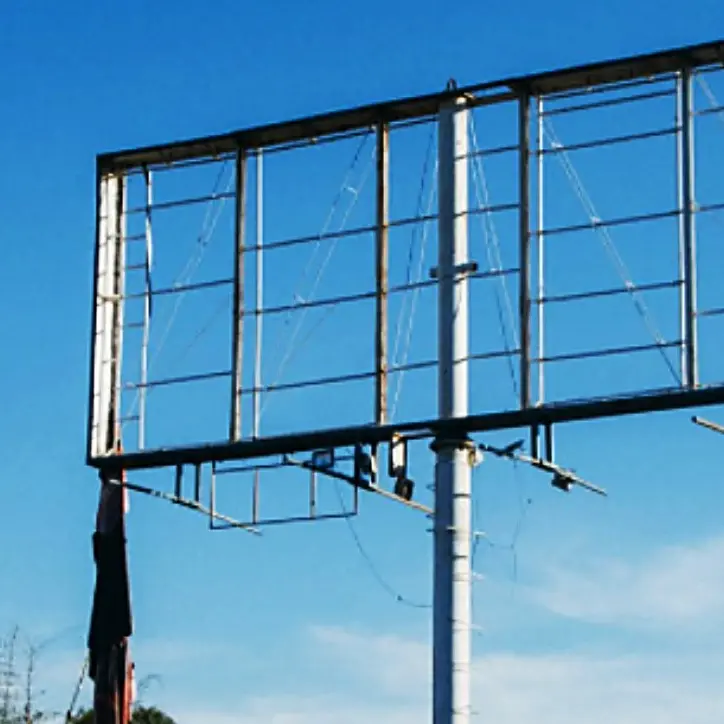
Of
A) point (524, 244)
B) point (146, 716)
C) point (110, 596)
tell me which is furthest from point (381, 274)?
point (146, 716)

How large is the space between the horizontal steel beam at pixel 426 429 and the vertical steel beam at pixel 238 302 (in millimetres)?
389

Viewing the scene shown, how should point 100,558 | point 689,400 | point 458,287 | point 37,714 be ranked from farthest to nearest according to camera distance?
point 37,714
point 100,558
point 458,287
point 689,400

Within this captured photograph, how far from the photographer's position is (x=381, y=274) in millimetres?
27969

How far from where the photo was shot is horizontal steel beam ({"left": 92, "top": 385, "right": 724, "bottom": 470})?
25469 mm

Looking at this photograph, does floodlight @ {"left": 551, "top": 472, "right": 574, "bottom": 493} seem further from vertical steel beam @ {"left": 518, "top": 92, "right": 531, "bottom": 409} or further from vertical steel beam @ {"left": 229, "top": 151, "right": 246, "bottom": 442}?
vertical steel beam @ {"left": 229, "top": 151, "right": 246, "bottom": 442}

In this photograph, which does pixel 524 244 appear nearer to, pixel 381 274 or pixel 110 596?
pixel 381 274

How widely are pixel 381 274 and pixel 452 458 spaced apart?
8.46 ft

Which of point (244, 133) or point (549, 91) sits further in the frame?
point (244, 133)

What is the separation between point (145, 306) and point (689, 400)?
25.4 ft

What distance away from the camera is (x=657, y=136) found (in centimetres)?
2631

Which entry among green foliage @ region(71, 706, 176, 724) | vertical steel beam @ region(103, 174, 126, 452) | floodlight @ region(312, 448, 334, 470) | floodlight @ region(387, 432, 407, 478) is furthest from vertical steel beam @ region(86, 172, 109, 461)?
green foliage @ region(71, 706, 176, 724)

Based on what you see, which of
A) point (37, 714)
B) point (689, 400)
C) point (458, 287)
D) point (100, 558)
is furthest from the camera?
point (37, 714)

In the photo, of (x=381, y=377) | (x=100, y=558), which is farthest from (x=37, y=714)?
(x=381, y=377)

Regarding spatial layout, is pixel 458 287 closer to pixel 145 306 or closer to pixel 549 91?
pixel 549 91
